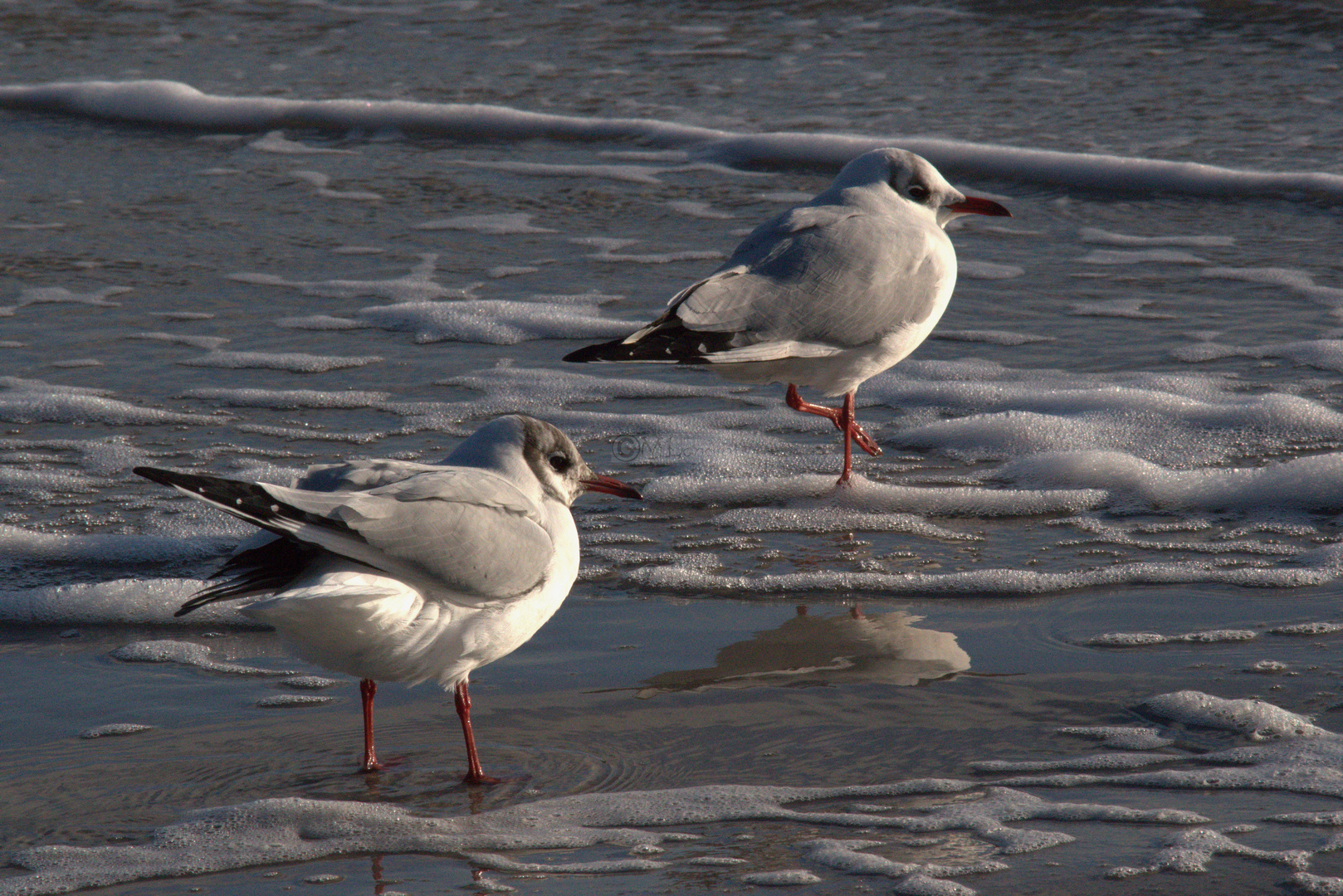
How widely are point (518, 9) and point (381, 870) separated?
1218cm

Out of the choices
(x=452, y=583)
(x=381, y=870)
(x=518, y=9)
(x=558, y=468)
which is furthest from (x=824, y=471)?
(x=518, y=9)

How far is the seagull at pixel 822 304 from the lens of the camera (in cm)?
542

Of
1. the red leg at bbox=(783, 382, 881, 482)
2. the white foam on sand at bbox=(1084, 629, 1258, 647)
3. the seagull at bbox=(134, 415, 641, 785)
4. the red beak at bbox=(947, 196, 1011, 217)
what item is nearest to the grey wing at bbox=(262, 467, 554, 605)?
the seagull at bbox=(134, 415, 641, 785)

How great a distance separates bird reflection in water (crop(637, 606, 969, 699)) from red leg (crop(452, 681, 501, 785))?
0.52 metres

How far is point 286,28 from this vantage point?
573 inches

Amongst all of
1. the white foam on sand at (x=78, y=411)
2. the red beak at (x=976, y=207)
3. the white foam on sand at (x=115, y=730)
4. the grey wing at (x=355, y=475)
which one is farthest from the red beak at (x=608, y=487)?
the red beak at (x=976, y=207)

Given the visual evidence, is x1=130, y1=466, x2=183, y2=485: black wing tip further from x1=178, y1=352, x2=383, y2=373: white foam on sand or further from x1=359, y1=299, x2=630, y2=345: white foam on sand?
x1=359, y1=299, x2=630, y2=345: white foam on sand

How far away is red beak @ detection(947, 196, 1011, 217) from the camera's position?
6.37 m

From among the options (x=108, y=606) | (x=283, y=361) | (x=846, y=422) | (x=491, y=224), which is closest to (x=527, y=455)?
(x=108, y=606)

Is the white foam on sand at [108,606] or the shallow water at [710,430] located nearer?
the shallow water at [710,430]

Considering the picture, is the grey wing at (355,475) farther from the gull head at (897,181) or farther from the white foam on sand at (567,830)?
the gull head at (897,181)

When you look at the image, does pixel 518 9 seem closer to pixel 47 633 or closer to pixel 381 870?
pixel 47 633

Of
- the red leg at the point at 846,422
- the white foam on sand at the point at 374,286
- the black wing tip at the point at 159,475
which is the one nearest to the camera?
the black wing tip at the point at 159,475

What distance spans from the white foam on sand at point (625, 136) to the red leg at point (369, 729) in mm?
6739
